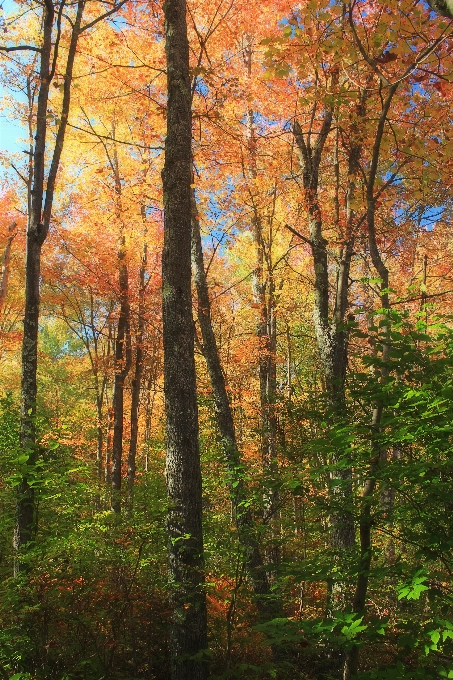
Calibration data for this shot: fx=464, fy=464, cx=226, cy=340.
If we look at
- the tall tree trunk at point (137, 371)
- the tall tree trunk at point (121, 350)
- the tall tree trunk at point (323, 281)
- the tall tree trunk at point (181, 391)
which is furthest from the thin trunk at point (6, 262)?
the tall tree trunk at point (181, 391)

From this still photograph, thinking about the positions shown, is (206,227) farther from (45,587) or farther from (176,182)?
(45,587)

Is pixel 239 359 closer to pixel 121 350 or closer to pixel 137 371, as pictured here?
pixel 137 371

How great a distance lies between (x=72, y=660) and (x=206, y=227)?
9494 millimetres

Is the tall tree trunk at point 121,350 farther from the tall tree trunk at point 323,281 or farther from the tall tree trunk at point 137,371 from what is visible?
the tall tree trunk at point 323,281

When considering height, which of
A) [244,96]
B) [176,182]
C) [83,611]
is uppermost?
[244,96]

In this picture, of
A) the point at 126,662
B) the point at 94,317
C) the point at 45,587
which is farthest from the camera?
the point at 94,317

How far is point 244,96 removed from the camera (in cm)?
883

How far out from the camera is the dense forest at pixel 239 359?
328 cm

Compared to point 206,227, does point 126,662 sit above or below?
below

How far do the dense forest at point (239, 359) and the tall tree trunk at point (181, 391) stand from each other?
2 cm

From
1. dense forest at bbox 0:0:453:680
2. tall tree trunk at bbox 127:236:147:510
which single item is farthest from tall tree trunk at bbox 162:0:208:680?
tall tree trunk at bbox 127:236:147:510

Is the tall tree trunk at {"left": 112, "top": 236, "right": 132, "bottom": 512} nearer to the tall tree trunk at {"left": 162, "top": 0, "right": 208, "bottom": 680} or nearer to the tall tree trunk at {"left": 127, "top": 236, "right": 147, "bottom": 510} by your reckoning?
the tall tree trunk at {"left": 127, "top": 236, "right": 147, "bottom": 510}

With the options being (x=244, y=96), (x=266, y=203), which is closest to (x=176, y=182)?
(x=244, y=96)

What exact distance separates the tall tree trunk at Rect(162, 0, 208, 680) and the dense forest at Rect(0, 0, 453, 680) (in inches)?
0.9
